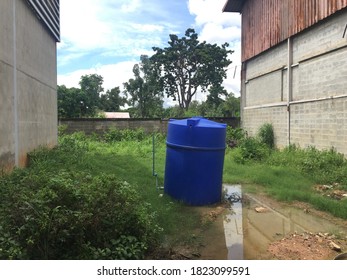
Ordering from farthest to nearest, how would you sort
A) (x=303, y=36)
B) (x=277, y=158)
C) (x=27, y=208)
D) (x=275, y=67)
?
(x=275, y=67), (x=303, y=36), (x=277, y=158), (x=27, y=208)

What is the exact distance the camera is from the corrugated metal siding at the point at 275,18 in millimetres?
9406

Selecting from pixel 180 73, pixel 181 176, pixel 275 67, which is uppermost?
pixel 180 73

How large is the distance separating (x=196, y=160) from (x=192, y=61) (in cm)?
2537

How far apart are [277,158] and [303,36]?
3.92 m

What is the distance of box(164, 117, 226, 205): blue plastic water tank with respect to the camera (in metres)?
5.27

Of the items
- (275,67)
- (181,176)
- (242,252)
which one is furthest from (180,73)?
(242,252)

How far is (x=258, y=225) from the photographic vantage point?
459cm

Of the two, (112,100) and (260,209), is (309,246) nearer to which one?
(260,209)

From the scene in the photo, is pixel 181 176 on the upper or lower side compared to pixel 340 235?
upper

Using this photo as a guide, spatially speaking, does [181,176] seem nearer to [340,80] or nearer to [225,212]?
[225,212]

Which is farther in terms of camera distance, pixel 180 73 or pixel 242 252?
pixel 180 73

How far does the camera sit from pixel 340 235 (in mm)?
4133

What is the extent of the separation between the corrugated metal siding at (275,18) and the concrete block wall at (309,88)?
23 centimetres

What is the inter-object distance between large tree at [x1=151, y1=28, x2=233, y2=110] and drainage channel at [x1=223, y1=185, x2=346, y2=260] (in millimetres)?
24626
